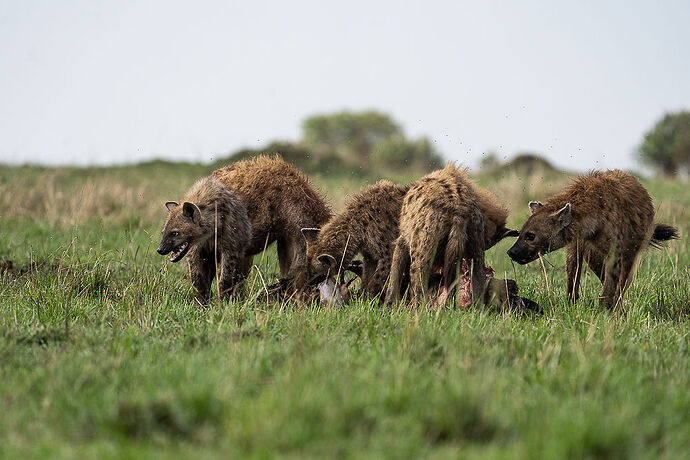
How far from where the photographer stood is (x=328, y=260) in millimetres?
5832

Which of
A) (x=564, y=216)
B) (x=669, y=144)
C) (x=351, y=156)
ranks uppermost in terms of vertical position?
(x=669, y=144)

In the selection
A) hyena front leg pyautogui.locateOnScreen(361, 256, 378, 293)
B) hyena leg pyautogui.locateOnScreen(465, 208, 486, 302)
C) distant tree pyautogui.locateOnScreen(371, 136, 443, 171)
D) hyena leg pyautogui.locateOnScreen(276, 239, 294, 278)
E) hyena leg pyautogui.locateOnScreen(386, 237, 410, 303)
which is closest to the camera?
hyena leg pyautogui.locateOnScreen(465, 208, 486, 302)

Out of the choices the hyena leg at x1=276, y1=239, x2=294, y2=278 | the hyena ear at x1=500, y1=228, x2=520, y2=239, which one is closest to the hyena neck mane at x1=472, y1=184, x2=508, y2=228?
the hyena ear at x1=500, y1=228, x2=520, y2=239

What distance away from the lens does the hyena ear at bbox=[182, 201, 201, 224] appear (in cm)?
591

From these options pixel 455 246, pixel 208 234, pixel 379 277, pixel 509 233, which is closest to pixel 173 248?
pixel 208 234

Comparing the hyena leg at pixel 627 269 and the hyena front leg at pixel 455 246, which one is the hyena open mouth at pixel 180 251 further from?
the hyena leg at pixel 627 269

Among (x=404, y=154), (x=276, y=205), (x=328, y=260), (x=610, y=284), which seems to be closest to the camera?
(x=610, y=284)

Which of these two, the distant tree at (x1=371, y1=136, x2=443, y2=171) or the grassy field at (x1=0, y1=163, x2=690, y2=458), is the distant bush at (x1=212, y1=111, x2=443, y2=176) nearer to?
the distant tree at (x1=371, y1=136, x2=443, y2=171)

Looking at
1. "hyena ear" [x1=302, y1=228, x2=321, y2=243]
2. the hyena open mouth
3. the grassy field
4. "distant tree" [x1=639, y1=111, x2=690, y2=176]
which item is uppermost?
"distant tree" [x1=639, y1=111, x2=690, y2=176]

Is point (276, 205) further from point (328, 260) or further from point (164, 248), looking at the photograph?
point (164, 248)

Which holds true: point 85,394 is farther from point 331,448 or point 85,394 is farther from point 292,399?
point 331,448

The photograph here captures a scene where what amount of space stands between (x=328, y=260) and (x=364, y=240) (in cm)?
35

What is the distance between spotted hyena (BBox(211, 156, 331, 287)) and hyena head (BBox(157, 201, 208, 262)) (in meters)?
0.54

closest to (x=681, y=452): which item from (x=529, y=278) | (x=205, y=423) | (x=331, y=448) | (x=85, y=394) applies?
(x=331, y=448)
